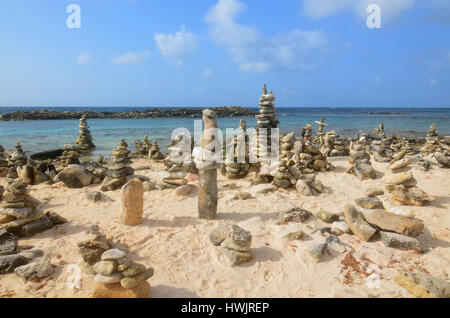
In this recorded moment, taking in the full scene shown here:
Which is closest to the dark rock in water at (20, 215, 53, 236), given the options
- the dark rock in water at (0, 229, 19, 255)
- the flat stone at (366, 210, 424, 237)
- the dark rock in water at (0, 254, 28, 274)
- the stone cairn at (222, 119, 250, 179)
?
the dark rock in water at (0, 229, 19, 255)

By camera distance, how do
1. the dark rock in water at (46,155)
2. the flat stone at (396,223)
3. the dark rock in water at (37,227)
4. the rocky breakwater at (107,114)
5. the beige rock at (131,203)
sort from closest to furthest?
1. the flat stone at (396,223)
2. the dark rock in water at (37,227)
3. the beige rock at (131,203)
4. the dark rock in water at (46,155)
5. the rocky breakwater at (107,114)

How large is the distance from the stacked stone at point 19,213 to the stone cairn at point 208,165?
11.3 feet

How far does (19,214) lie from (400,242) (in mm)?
7515

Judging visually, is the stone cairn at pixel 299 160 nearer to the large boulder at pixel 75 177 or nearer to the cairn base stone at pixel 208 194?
the cairn base stone at pixel 208 194

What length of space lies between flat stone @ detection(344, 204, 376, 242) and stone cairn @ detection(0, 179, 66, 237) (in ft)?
21.2

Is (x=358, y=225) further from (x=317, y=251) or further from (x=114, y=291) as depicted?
(x=114, y=291)

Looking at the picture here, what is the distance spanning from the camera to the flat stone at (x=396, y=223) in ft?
16.8

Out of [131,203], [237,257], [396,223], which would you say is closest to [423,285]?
[396,223]

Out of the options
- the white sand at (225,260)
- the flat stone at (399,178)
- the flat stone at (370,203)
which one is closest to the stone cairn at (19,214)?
the white sand at (225,260)

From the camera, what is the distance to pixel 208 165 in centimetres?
579

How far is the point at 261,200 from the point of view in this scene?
742 cm
